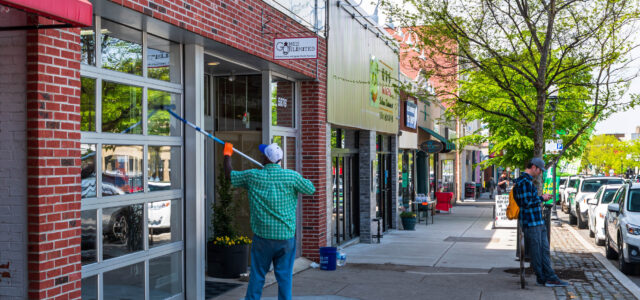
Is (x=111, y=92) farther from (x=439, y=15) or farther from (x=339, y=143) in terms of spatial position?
(x=339, y=143)

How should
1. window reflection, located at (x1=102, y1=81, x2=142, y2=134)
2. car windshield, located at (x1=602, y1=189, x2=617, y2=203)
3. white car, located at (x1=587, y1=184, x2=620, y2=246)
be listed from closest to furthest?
window reflection, located at (x1=102, y1=81, x2=142, y2=134) < white car, located at (x1=587, y1=184, x2=620, y2=246) < car windshield, located at (x1=602, y1=189, x2=617, y2=203)

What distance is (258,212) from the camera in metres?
6.31

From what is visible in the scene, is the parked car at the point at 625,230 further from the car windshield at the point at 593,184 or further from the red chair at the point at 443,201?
the red chair at the point at 443,201

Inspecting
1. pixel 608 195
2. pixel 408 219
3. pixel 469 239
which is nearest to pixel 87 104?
→ pixel 469 239

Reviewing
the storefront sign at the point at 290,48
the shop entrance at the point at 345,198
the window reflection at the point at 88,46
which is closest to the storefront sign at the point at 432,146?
the shop entrance at the point at 345,198

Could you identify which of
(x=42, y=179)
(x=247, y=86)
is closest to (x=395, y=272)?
(x=247, y=86)

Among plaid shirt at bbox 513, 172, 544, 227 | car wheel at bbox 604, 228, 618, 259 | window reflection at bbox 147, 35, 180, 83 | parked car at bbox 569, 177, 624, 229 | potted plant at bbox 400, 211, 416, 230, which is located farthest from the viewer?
parked car at bbox 569, 177, 624, 229

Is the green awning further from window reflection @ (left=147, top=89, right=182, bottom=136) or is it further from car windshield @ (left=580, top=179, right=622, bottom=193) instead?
window reflection @ (left=147, top=89, right=182, bottom=136)

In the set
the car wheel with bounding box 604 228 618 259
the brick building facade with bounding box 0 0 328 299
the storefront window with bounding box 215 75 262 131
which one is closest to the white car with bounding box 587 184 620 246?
the car wheel with bounding box 604 228 618 259

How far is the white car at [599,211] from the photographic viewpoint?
586 inches

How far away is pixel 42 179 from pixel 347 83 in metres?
8.90

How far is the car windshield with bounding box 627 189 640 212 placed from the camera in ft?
38.1

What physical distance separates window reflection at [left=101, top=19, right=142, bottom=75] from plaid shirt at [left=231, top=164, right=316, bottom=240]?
63.0 inches

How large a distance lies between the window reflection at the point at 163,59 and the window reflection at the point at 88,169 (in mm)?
1474
